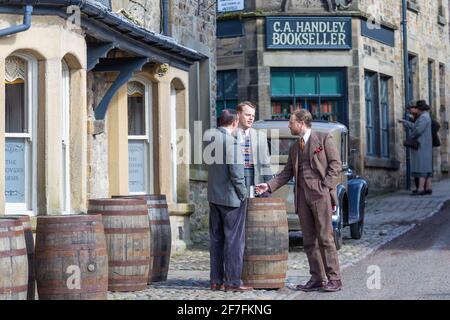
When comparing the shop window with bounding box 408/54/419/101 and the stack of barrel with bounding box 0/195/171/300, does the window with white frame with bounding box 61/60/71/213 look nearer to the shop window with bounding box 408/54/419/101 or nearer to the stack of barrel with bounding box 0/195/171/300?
the stack of barrel with bounding box 0/195/171/300

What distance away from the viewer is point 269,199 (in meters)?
11.3

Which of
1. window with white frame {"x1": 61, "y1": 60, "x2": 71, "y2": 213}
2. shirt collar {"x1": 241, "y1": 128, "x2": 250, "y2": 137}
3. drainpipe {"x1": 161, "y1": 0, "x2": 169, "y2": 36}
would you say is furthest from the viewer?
drainpipe {"x1": 161, "y1": 0, "x2": 169, "y2": 36}

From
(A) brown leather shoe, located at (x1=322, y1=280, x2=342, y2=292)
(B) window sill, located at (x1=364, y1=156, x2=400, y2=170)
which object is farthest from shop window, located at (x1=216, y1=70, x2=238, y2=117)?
(A) brown leather shoe, located at (x1=322, y1=280, x2=342, y2=292)

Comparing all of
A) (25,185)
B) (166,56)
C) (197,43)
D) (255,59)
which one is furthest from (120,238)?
(255,59)

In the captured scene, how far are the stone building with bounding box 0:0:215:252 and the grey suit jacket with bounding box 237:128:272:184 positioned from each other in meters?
1.95

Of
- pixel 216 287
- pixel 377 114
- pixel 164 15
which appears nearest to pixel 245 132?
pixel 216 287

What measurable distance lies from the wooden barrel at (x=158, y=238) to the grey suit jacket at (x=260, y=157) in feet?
3.56

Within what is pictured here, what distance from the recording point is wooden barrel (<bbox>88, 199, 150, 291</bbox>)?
11008 millimetres

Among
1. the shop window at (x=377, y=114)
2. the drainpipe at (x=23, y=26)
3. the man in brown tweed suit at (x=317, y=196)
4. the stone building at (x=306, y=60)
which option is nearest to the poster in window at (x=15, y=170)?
the drainpipe at (x=23, y=26)

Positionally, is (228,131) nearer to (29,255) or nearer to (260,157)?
(260,157)

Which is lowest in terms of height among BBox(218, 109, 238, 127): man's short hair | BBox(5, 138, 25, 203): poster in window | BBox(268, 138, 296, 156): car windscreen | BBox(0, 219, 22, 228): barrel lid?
BBox(0, 219, 22, 228): barrel lid

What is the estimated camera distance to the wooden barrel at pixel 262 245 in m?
11.2

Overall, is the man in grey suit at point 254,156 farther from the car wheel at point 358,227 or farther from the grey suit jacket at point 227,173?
the car wheel at point 358,227

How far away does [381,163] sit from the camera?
2569 cm
